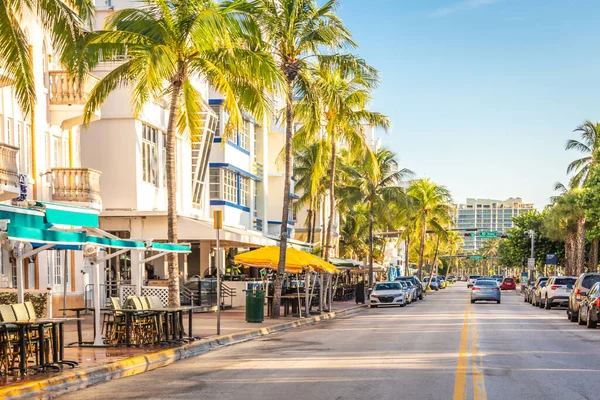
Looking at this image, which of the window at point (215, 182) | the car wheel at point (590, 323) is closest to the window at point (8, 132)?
the car wheel at point (590, 323)

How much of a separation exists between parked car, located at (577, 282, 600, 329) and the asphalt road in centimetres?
254

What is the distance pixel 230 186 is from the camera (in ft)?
162

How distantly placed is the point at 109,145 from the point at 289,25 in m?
8.83

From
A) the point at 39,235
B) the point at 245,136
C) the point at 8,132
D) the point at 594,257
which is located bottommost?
the point at 594,257

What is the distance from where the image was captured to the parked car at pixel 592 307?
27.9 metres

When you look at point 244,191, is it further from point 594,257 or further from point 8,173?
point 594,257

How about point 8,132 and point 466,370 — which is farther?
point 8,132

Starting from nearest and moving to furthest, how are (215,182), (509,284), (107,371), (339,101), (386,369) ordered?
(107,371), (386,369), (339,101), (215,182), (509,284)

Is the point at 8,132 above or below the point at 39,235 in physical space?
above

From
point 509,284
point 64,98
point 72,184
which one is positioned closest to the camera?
point 72,184

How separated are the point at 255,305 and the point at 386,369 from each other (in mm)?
13789

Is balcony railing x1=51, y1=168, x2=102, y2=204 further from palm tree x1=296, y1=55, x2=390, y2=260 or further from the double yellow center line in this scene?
the double yellow center line

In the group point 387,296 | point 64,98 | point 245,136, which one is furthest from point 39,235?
point 245,136

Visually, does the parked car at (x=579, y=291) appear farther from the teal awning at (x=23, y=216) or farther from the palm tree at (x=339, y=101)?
the teal awning at (x=23, y=216)
